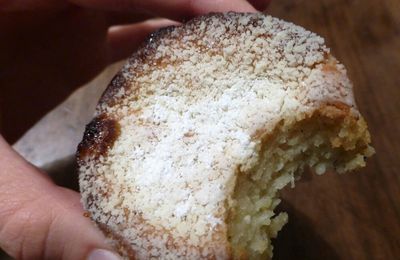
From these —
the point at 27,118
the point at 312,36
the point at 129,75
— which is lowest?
the point at 27,118


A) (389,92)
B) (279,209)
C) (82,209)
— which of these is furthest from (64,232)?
(389,92)

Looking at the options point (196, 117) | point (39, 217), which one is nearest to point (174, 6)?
point (196, 117)

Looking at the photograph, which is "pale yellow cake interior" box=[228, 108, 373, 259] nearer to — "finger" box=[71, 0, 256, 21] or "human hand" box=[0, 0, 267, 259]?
"human hand" box=[0, 0, 267, 259]

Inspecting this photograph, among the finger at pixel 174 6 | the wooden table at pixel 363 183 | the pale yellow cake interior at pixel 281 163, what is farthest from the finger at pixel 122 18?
the pale yellow cake interior at pixel 281 163

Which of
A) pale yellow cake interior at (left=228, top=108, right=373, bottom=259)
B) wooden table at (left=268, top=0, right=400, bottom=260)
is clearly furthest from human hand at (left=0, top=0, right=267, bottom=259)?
wooden table at (left=268, top=0, right=400, bottom=260)

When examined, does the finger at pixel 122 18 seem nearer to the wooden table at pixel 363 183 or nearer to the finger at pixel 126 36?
the finger at pixel 126 36

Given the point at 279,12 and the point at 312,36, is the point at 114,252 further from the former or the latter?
the point at 279,12
